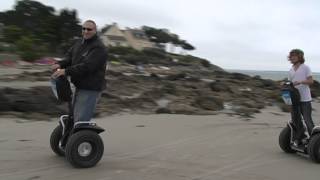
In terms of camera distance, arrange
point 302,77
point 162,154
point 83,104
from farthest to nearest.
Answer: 1. point 302,77
2. point 162,154
3. point 83,104

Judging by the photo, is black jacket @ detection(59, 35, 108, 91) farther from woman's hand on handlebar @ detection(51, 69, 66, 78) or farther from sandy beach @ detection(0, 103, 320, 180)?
sandy beach @ detection(0, 103, 320, 180)

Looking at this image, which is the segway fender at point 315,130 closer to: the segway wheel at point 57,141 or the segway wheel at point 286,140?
the segway wheel at point 286,140

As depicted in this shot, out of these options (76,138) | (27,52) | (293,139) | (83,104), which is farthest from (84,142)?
(27,52)

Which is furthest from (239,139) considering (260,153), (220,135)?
(260,153)

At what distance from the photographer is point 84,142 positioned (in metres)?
7.11

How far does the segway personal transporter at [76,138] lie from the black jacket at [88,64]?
7.5 inches

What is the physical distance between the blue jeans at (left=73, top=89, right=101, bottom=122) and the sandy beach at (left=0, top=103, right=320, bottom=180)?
69cm

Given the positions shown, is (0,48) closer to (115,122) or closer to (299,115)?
(115,122)

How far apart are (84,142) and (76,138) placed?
0.14 m

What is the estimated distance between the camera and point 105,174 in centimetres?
685

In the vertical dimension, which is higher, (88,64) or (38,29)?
(38,29)

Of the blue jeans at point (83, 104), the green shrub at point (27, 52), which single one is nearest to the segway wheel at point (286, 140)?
the blue jeans at point (83, 104)

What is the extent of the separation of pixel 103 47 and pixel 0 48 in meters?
44.9

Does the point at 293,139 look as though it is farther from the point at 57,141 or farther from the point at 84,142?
the point at 57,141
